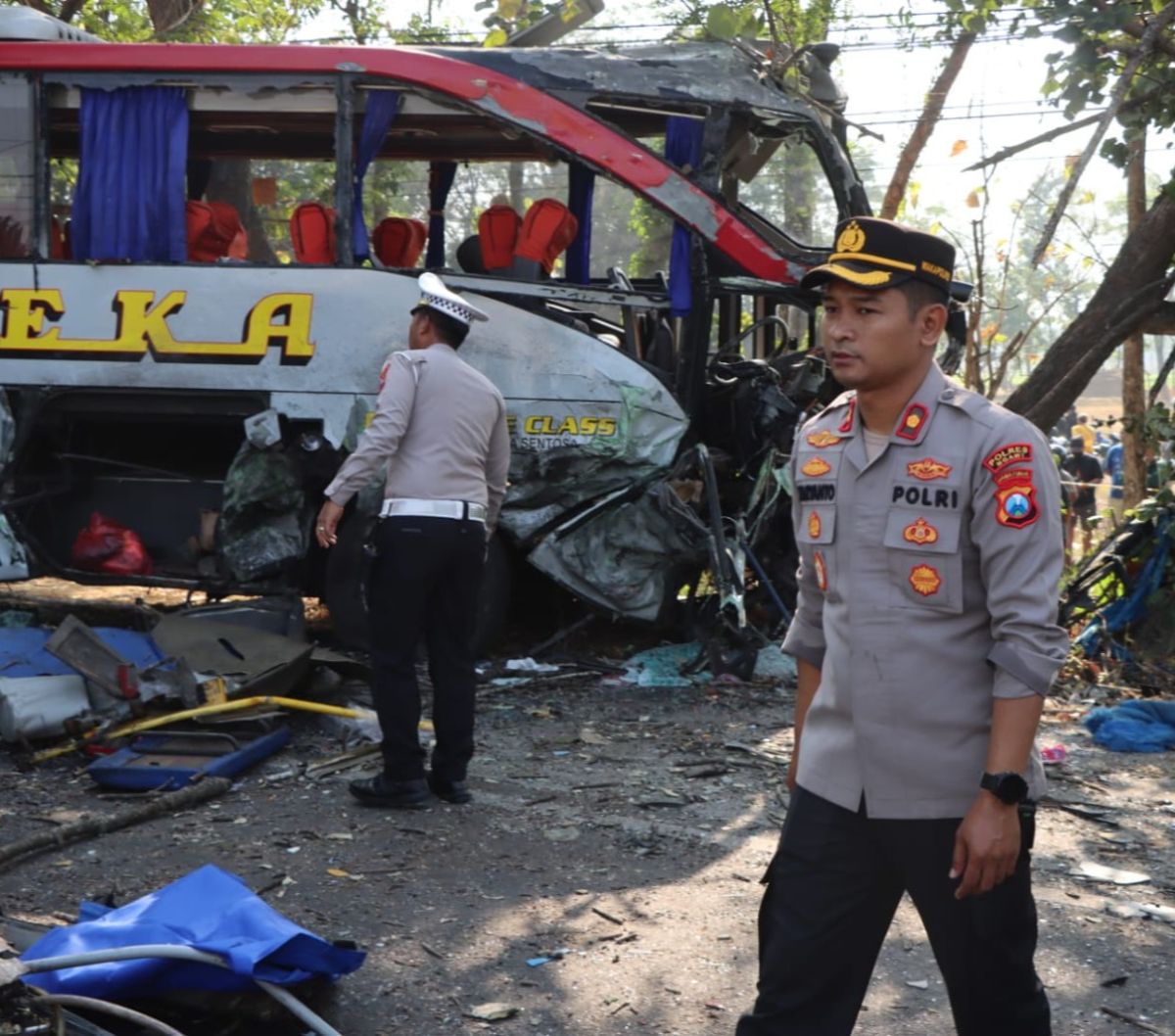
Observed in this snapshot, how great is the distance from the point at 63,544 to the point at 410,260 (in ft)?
7.63

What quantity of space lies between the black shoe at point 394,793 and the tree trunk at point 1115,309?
5.97 m

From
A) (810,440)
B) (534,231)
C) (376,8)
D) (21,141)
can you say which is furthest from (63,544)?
(376,8)

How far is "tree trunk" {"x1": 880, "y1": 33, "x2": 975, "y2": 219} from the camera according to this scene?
16.2 metres

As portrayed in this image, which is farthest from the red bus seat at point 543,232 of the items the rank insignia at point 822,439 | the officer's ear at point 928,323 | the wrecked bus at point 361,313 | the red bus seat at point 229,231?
the officer's ear at point 928,323

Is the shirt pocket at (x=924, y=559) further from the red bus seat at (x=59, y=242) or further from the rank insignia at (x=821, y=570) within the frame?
the red bus seat at (x=59, y=242)

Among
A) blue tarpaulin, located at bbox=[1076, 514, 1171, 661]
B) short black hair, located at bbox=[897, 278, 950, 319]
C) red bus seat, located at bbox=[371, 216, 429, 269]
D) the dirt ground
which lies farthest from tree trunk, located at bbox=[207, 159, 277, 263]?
short black hair, located at bbox=[897, 278, 950, 319]

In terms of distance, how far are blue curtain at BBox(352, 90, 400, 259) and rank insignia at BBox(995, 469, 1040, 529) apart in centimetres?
557

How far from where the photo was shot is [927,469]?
91.7 inches

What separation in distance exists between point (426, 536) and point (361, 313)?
256 cm

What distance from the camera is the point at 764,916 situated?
98.3 inches

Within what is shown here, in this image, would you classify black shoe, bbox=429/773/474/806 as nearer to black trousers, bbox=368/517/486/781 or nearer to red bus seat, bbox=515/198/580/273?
black trousers, bbox=368/517/486/781

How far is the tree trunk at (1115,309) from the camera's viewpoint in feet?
31.4

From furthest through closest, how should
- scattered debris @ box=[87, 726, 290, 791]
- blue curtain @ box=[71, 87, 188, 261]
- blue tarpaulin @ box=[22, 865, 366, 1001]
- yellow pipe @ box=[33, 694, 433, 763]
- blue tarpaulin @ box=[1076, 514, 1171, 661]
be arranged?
blue tarpaulin @ box=[1076, 514, 1171, 661] < blue curtain @ box=[71, 87, 188, 261] < yellow pipe @ box=[33, 694, 433, 763] < scattered debris @ box=[87, 726, 290, 791] < blue tarpaulin @ box=[22, 865, 366, 1001]

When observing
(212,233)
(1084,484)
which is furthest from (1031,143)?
(1084,484)
